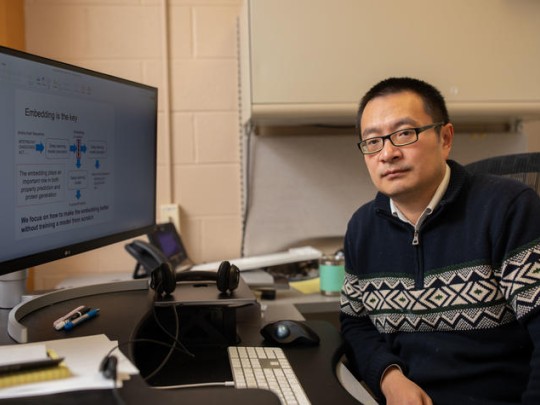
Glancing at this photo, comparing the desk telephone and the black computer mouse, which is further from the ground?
the desk telephone

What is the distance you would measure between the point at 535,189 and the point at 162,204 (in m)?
1.29

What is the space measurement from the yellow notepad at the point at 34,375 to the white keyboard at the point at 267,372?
10.7 inches

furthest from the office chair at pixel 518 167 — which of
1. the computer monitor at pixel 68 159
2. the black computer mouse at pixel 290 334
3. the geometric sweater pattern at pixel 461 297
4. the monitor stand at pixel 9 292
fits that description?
the monitor stand at pixel 9 292

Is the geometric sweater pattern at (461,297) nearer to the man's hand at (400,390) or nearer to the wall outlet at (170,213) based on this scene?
the man's hand at (400,390)

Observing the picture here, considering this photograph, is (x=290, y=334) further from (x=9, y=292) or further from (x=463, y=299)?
(x=9, y=292)

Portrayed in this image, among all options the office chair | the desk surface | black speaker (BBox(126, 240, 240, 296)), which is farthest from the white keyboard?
the office chair

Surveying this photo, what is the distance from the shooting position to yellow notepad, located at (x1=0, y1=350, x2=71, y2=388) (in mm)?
574

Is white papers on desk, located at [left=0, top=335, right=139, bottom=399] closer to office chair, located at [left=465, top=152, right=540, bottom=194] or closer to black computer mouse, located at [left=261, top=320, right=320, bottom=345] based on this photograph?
black computer mouse, located at [left=261, top=320, right=320, bottom=345]

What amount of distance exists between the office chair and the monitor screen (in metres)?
0.79

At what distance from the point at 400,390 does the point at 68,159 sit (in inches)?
28.6

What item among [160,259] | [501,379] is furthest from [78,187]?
[501,379]

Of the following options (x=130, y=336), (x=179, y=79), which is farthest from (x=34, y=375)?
(x=179, y=79)

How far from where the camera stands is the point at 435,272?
3.35 feet

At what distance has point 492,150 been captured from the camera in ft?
6.51
